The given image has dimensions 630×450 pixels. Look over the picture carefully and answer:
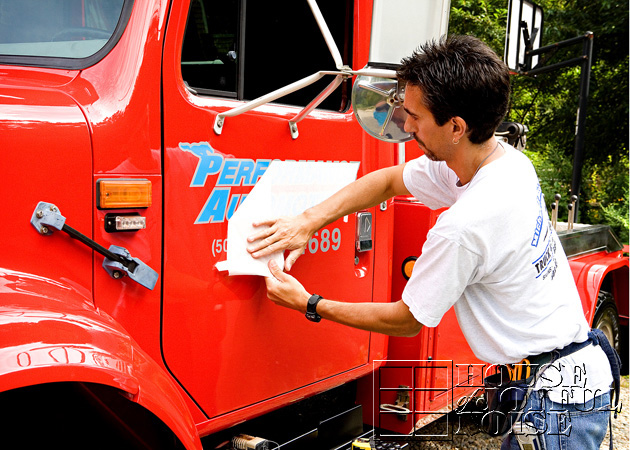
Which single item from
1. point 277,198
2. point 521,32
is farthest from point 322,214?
point 521,32

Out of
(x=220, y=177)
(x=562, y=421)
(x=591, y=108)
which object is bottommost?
(x=562, y=421)

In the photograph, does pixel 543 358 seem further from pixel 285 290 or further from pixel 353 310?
pixel 285 290

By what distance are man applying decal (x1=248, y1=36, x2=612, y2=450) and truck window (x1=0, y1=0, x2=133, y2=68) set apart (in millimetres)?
786

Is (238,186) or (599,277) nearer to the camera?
(238,186)

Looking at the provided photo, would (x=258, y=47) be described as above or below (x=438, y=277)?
above

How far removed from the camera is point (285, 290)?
2115mm

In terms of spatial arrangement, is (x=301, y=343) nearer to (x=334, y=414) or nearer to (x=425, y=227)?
(x=334, y=414)

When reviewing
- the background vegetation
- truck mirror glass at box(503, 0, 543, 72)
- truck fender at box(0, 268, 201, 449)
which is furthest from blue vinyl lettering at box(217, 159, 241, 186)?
the background vegetation

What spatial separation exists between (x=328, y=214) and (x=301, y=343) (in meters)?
0.51

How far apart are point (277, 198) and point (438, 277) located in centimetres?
69

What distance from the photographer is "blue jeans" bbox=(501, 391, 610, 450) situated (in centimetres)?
195

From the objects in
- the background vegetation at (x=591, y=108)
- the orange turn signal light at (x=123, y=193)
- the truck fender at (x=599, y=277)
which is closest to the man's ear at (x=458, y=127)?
→ the orange turn signal light at (x=123, y=193)

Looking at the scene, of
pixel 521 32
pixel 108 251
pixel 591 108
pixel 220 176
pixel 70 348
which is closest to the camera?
pixel 70 348

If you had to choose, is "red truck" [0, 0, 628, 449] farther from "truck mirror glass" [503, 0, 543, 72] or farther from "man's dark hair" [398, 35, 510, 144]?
"truck mirror glass" [503, 0, 543, 72]
